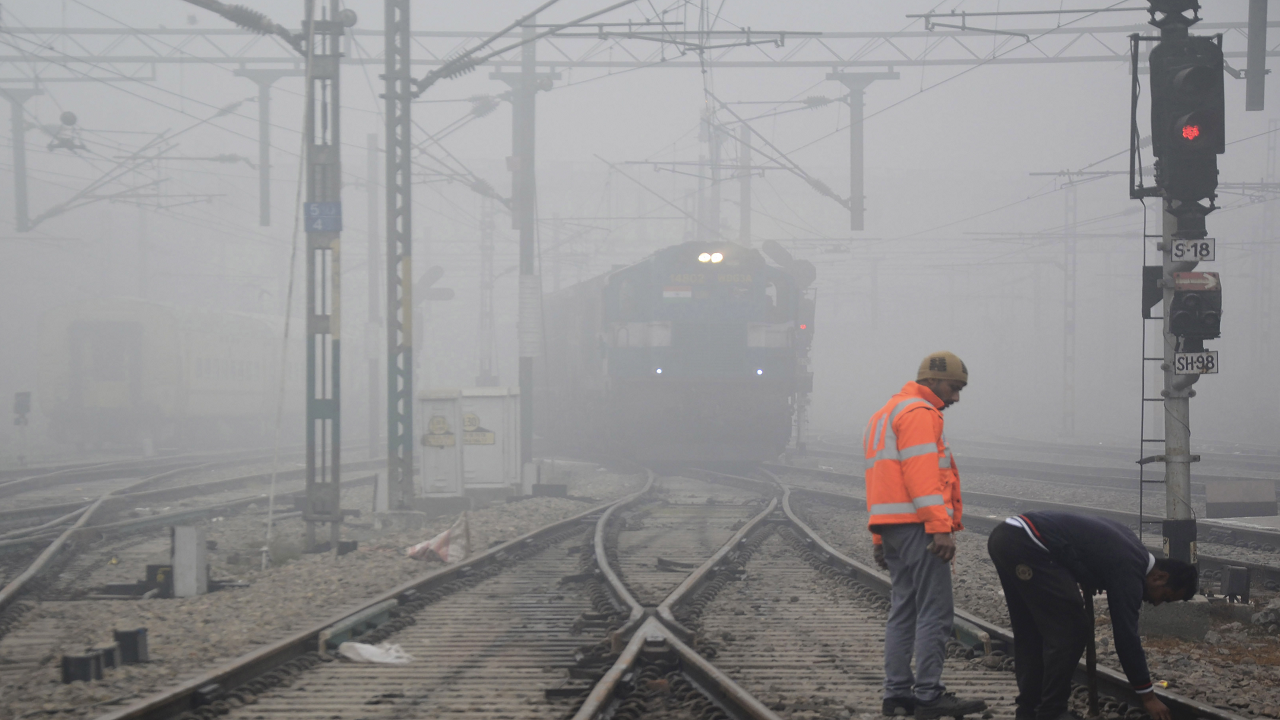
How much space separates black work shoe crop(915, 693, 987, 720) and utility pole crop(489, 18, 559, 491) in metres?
15.0

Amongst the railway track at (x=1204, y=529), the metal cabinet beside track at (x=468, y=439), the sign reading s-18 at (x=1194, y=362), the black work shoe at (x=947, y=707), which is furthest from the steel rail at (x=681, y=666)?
the metal cabinet beside track at (x=468, y=439)

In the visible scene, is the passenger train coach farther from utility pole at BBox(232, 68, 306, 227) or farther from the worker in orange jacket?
the worker in orange jacket

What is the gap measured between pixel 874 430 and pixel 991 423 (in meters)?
49.8

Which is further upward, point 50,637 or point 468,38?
point 468,38

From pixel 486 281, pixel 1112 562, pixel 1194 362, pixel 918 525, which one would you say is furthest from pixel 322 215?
pixel 486 281

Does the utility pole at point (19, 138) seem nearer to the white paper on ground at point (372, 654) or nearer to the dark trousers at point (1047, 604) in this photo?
the white paper on ground at point (372, 654)

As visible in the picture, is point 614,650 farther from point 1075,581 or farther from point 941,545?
point 1075,581

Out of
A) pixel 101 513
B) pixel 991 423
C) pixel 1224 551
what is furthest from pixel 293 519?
pixel 991 423

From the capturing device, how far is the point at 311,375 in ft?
39.3

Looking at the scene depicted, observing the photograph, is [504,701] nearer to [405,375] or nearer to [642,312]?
[405,375]

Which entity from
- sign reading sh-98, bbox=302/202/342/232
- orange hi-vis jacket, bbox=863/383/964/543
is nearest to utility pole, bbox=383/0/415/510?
sign reading sh-98, bbox=302/202/342/232

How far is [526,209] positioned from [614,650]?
15615 mm

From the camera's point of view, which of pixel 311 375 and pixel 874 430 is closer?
pixel 874 430

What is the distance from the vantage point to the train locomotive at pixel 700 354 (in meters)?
20.6
